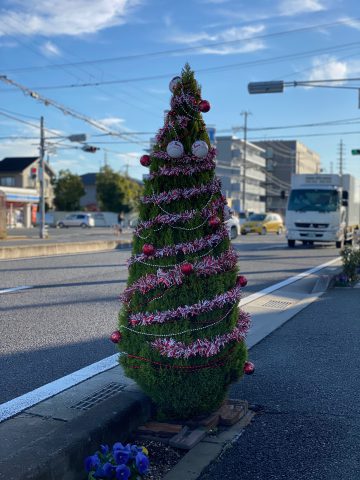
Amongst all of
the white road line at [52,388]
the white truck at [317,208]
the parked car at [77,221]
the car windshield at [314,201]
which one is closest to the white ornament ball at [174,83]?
the white road line at [52,388]

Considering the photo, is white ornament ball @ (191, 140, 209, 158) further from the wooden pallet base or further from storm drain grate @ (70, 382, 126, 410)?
storm drain grate @ (70, 382, 126, 410)

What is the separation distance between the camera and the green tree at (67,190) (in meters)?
74.8

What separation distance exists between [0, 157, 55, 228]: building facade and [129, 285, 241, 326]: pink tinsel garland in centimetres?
5879

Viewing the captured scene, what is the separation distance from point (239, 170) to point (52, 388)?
84.0 m

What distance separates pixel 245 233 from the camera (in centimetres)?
4175

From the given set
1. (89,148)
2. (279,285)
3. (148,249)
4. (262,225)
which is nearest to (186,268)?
(148,249)

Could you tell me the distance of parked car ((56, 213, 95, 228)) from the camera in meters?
62.8

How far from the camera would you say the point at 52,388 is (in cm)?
475

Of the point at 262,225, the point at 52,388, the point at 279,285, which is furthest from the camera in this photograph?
the point at 262,225

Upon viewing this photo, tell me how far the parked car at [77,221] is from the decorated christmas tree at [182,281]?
59.5 m

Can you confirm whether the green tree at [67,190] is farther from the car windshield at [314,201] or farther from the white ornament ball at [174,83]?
the white ornament ball at [174,83]

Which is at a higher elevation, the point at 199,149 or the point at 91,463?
the point at 199,149

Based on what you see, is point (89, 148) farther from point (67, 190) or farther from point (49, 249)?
point (67, 190)

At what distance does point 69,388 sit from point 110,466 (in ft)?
6.08
